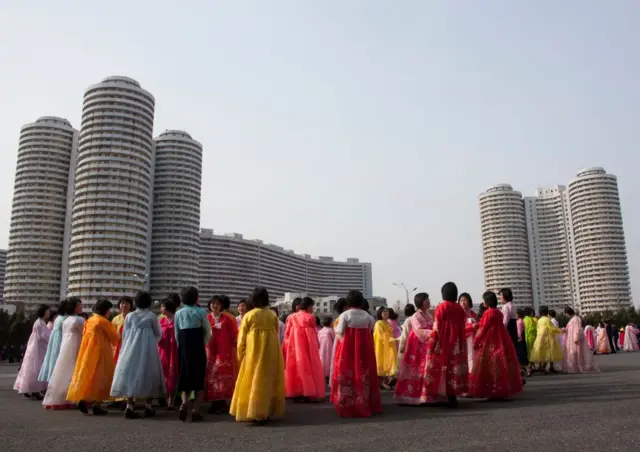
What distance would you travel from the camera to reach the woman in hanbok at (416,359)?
8.24 m

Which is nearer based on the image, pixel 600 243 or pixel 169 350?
pixel 169 350

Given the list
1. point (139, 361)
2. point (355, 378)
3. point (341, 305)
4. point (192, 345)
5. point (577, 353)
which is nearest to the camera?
point (355, 378)

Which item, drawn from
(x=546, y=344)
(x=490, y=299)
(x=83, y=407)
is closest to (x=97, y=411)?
(x=83, y=407)

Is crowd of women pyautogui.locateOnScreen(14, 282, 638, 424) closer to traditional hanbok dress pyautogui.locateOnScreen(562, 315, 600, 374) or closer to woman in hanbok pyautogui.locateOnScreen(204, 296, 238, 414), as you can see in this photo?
woman in hanbok pyautogui.locateOnScreen(204, 296, 238, 414)

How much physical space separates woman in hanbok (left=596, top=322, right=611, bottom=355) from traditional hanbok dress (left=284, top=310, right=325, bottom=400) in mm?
22860

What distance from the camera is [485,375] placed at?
8828 millimetres

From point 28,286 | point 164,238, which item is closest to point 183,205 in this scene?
point 164,238

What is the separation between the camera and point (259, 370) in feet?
22.4

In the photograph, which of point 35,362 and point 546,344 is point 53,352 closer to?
point 35,362

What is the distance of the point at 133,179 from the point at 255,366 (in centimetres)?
9630

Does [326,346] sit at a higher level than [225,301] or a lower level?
lower

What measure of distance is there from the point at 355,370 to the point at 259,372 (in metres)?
1.40

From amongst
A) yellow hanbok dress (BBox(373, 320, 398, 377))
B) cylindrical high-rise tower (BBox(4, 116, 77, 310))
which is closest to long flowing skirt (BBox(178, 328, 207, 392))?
yellow hanbok dress (BBox(373, 320, 398, 377))

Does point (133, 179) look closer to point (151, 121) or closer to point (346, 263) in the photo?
point (151, 121)
